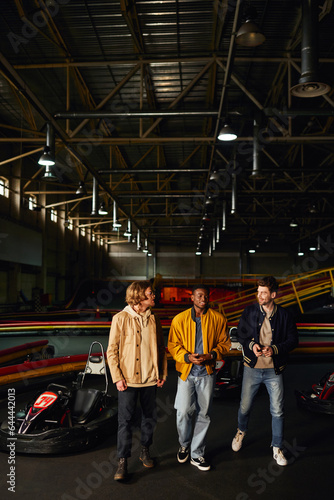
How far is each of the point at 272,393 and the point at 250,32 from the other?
4788 millimetres

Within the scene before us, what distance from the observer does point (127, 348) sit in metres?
3.52

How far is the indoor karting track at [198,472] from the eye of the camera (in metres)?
3.21

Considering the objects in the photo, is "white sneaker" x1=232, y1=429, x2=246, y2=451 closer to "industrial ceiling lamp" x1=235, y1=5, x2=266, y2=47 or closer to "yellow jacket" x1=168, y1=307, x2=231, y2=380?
"yellow jacket" x1=168, y1=307, x2=231, y2=380

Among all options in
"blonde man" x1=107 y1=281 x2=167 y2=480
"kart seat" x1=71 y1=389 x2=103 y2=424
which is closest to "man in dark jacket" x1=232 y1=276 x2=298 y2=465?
"blonde man" x1=107 y1=281 x2=167 y2=480

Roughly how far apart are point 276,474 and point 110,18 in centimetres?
877

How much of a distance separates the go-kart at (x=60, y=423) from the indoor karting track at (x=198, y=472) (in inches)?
4.4

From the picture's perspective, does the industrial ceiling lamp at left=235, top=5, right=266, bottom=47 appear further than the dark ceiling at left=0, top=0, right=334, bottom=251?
No

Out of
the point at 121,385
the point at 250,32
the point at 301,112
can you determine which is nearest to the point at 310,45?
the point at 250,32

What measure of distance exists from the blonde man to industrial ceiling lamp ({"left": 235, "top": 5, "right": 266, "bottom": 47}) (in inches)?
162

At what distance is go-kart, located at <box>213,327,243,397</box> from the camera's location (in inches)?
228

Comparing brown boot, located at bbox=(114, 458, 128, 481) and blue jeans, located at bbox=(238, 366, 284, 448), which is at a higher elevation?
blue jeans, located at bbox=(238, 366, 284, 448)

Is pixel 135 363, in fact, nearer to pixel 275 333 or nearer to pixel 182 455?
pixel 182 455

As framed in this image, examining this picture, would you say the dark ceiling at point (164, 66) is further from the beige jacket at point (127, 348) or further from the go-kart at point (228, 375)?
the go-kart at point (228, 375)

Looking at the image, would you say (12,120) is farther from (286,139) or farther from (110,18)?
(286,139)
